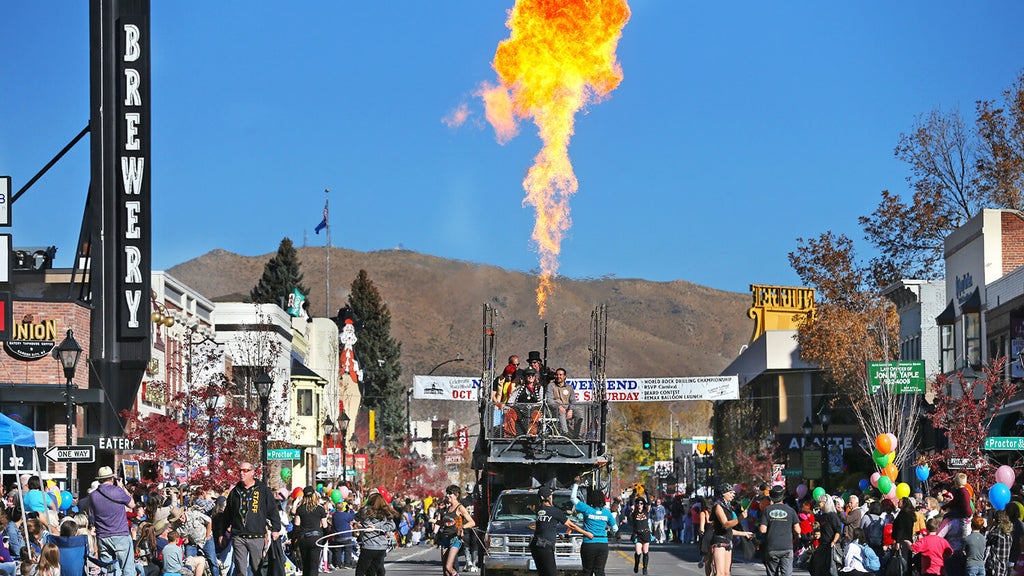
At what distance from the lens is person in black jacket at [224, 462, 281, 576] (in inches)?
742

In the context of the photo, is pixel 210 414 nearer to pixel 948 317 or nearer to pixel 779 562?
pixel 779 562

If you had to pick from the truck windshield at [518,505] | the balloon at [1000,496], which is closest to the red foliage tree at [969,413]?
the balloon at [1000,496]

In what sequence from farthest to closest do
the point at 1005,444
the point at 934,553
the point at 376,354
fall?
the point at 376,354 < the point at 1005,444 < the point at 934,553

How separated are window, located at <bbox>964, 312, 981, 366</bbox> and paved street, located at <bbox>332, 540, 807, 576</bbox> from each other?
467 inches

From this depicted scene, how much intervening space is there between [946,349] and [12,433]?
37.9 m

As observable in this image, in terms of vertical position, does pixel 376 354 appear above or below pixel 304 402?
above

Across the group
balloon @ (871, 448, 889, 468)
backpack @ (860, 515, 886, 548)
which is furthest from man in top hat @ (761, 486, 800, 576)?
balloon @ (871, 448, 889, 468)

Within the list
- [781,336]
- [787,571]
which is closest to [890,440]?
[787,571]

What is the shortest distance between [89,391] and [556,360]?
15687 cm

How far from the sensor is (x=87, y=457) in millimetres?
24969

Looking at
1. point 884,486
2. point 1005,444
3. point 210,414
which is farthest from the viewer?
point 210,414

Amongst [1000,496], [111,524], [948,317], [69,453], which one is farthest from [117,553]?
[948,317]

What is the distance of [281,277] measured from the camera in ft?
331

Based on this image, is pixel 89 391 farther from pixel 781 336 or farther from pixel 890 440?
pixel 781 336
